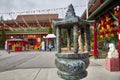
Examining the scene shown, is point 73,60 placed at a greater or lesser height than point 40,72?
greater

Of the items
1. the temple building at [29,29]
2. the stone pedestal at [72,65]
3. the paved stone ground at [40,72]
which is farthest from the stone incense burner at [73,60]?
the temple building at [29,29]

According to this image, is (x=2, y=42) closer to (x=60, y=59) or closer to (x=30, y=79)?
(x=30, y=79)

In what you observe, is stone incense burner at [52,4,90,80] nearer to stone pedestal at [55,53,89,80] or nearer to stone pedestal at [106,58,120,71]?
stone pedestal at [55,53,89,80]

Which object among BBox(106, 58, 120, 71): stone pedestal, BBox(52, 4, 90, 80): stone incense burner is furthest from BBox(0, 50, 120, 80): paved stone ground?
BBox(52, 4, 90, 80): stone incense burner

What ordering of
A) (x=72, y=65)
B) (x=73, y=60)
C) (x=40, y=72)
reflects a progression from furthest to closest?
(x=40, y=72) → (x=73, y=60) → (x=72, y=65)

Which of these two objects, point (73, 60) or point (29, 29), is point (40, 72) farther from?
point (29, 29)

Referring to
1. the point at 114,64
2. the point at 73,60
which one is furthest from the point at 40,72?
the point at 73,60

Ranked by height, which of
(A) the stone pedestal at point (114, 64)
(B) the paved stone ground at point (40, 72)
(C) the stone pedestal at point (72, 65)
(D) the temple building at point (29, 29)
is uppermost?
(D) the temple building at point (29, 29)

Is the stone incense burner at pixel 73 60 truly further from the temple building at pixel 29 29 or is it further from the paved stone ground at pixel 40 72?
the temple building at pixel 29 29

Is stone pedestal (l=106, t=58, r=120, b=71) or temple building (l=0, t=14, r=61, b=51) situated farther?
temple building (l=0, t=14, r=61, b=51)

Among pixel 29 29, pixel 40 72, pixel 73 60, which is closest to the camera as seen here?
pixel 73 60

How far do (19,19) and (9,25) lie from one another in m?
4.61

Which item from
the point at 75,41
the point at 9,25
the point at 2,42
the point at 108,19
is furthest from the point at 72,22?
the point at 9,25

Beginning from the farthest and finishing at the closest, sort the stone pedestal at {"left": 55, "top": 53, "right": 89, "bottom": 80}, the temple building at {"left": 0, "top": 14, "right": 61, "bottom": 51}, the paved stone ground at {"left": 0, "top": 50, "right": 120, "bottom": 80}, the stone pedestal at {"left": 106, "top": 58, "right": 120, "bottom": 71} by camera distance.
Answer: the temple building at {"left": 0, "top": 14, "right": 61, "bottom": 51} → the stone pedestal at {"left": 106, "top": 58, "right": 120, "bottom": 71} → the paved stone ground at {"left": 0, "top": 50, "right": 120, "bottom": 80} → the stone pedestal at {"left": 55, "top": 53, "right": 89, "bottom": 80}
